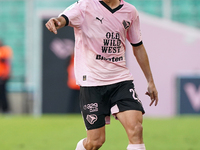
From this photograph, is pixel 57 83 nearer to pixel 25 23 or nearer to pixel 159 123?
pixel 159 123

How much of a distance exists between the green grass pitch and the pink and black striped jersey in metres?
2.58

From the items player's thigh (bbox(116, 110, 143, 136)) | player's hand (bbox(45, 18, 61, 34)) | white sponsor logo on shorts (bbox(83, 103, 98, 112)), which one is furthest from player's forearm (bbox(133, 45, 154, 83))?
player's hand (bbox(45, 18, 61, 34))

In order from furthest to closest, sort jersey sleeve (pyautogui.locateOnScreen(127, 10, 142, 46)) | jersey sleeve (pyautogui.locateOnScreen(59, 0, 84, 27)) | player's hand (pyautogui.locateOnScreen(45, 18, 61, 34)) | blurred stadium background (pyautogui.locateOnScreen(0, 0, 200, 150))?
blurred stadium background (pyautogui.locateOnScreen(0, 0, 200, 150))
jersey sleeve (pyautogui.locateOnScreen(127, 10, 142, 46))
jersey sleeve (pyautogui.locateOnScreen(59, 0, 84, 27))
player's hand (pyautogui.locateOnScreen(45, 18, 61, 34))

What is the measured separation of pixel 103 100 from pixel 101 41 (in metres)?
0.58

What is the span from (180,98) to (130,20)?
7888 millimetres

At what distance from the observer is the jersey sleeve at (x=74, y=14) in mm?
4242

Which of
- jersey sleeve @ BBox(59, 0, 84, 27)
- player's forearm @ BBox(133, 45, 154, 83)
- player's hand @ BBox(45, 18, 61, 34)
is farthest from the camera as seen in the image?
player's forearm @ BBox(133, 45, 154, 83)

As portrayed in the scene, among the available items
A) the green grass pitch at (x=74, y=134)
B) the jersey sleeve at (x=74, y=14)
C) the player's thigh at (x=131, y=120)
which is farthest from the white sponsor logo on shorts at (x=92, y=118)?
the green grass pitch at (x=74, y=134)

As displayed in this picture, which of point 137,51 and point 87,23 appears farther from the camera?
point 137,51

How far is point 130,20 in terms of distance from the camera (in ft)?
15.1

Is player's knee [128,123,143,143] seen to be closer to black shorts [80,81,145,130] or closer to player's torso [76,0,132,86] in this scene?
black shorts [80,81,145,130]

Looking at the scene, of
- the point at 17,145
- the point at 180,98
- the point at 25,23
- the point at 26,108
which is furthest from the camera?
the point at 25,23

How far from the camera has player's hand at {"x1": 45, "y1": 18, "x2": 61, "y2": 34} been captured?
3764mm

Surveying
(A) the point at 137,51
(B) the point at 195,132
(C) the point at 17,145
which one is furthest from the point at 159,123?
(A) the point at 137,51
